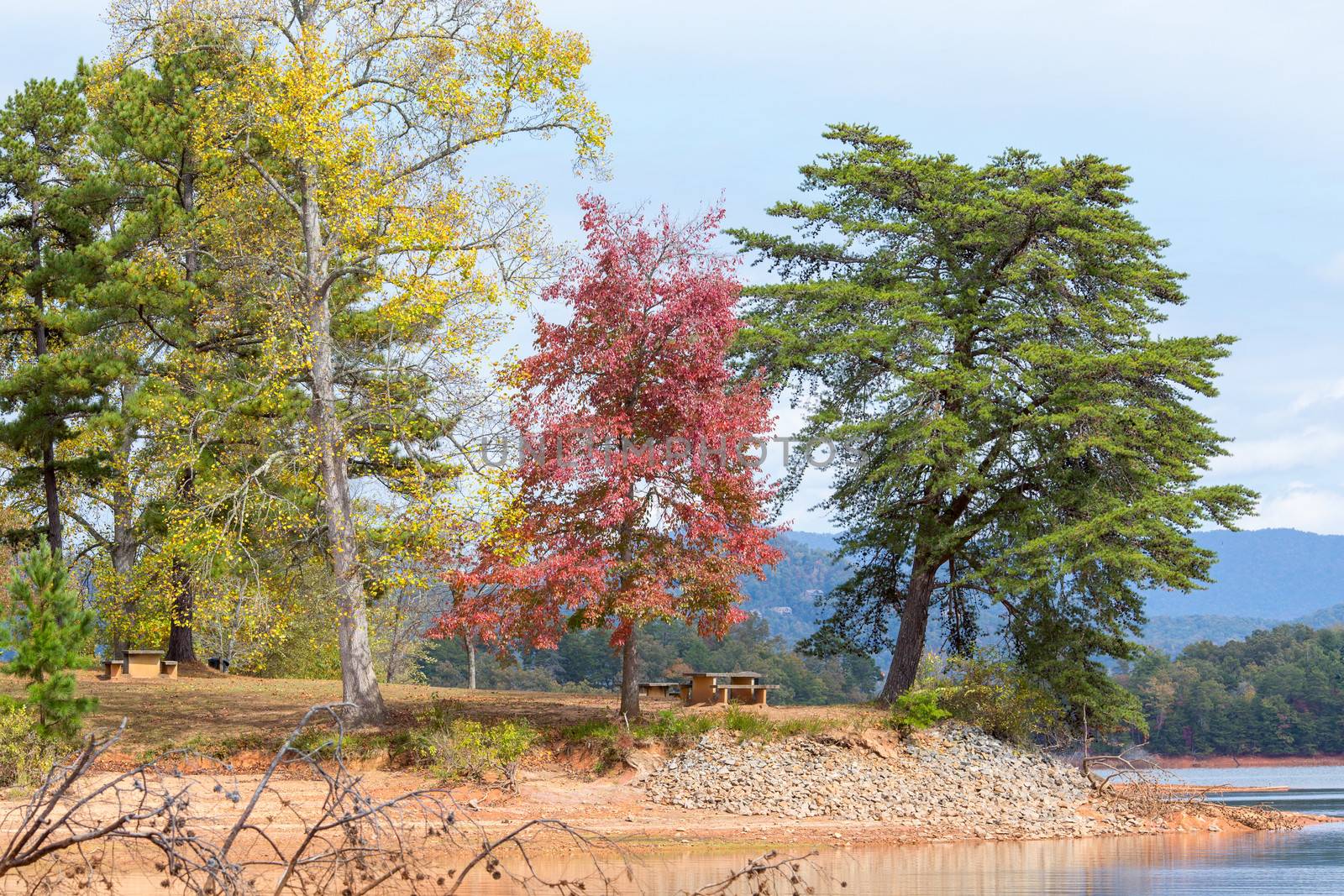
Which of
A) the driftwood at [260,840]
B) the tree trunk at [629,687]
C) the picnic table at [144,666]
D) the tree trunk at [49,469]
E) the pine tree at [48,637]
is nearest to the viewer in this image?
the driftwood at [260,840]

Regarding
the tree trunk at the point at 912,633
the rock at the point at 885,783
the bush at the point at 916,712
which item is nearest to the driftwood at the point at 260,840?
the rock at the point at 885,783

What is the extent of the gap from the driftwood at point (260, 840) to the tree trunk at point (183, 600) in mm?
4751

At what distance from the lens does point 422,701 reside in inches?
1022

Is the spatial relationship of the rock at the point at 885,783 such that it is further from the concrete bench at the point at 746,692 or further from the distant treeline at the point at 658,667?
the distant treeline at the point at 658,667

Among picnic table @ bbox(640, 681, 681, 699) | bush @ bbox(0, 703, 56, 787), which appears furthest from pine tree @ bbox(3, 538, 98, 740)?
picnic table @ bbox(640, 681, 681, 699)

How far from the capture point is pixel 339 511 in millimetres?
22297

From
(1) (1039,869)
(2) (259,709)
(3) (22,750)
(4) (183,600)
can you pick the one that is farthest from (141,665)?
(1) (1039,869)

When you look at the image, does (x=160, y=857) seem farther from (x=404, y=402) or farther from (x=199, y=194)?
(x=199, y=194)

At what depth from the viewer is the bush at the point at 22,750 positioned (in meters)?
19.2

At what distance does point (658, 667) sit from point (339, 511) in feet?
174

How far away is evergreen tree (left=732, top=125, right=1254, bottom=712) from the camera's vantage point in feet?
80.5

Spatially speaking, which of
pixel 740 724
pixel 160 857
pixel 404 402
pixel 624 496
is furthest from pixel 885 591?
pixel 160 857

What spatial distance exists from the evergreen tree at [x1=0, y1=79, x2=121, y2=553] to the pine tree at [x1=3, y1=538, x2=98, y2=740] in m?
7.95

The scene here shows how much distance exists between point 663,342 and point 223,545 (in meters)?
8.57
